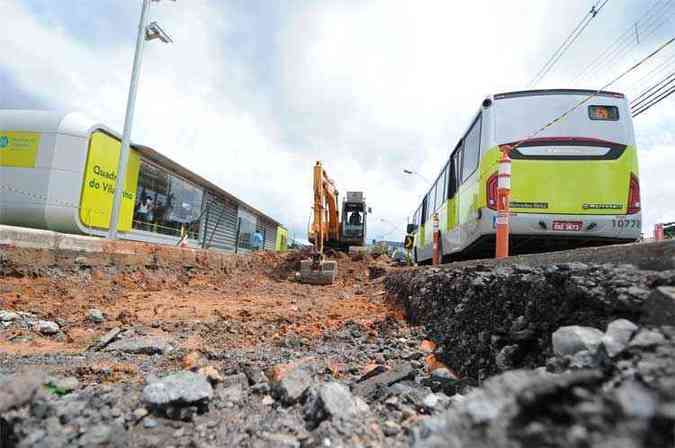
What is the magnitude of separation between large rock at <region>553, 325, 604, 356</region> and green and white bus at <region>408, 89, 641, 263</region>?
12.7 feet

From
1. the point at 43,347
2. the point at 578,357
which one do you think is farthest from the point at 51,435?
the point at 43,347

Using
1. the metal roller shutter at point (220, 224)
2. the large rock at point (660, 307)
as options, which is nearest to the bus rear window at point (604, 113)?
the large rock at point (660, 307)

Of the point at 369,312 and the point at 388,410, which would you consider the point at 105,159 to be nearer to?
the point at 369,312

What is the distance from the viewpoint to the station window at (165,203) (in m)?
12.4

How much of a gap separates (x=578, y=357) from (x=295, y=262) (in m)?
11.6

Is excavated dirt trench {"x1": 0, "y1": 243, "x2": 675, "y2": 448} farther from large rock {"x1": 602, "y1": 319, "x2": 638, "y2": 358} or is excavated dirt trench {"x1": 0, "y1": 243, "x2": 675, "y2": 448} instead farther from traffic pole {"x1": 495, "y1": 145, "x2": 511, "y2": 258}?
traffic pole {"x1": 495, "y1": 145, "x2": 511, "y2": 258}

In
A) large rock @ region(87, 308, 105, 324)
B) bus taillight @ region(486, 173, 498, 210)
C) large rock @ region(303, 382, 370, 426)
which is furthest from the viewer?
bus taillight @ region(486, 173, 498, 210)

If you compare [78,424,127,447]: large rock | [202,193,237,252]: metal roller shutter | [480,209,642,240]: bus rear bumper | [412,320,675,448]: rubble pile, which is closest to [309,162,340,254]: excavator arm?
[202,193,237,252]: metal roller shutter

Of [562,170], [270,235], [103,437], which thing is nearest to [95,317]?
[103,437]

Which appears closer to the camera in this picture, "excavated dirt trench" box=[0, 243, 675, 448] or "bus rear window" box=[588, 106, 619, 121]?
"excavated dirt trench" box=[0, 243, 675, 448]

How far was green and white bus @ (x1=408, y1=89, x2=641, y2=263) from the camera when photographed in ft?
16.1

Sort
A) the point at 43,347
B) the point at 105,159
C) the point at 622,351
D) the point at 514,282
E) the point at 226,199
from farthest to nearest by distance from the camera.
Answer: the point at 226,199
the point at 105,159
the point at 43,347
the point at 514,282
the point at 622,351

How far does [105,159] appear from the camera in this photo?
1036cm

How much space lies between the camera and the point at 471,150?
249 inches
